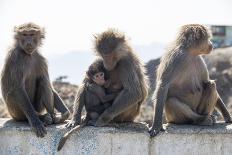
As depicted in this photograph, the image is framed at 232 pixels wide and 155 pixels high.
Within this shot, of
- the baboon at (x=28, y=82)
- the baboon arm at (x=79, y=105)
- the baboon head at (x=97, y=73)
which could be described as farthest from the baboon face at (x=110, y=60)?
the baboon at (x=28, y=82)

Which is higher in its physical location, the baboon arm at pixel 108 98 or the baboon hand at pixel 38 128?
the baboon arm at pixel 108 98

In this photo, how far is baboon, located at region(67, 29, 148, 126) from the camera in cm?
852

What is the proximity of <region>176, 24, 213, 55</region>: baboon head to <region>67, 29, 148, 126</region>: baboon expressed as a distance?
713mm

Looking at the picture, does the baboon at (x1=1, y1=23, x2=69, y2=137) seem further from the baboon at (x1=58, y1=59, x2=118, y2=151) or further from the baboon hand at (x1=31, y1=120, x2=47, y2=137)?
the baboon at (x1=58, y1=59, x2=118, y2=151)

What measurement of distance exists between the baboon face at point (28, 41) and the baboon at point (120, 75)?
96 cm

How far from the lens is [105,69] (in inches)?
347

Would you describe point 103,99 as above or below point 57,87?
above

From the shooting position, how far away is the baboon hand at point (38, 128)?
8.52 meters

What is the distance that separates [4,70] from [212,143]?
3105mm

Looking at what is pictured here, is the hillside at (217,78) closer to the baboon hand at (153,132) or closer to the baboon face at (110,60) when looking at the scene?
the baboon face at (110,60)

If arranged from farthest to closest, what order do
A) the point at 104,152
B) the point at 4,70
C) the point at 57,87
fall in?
the point at 57,87, the point at 4,70, the point at 104,152

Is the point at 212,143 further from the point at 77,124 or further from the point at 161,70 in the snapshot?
the point at 77,124

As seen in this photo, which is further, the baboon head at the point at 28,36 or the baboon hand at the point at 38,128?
the baboon head at the point at 28,36

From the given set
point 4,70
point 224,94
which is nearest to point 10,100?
point 4,70
